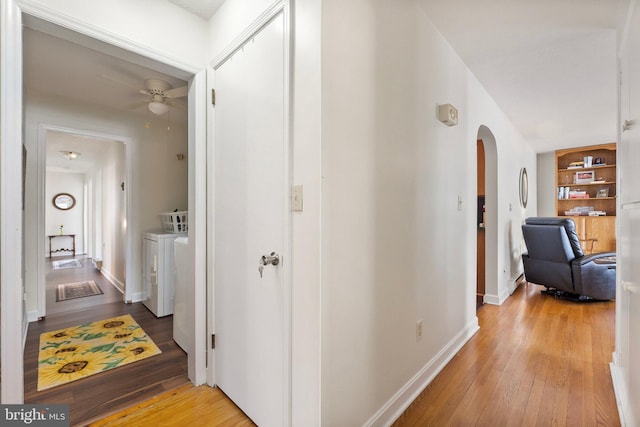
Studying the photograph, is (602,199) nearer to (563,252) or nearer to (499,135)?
(563,252)

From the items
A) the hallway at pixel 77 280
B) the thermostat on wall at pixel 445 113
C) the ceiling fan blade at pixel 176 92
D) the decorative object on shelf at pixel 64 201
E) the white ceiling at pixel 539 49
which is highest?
the white ceiling at pixel 539 49

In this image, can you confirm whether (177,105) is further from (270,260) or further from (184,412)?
(184,412)

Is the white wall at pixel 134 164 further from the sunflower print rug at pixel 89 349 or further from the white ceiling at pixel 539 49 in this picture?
the white ceiling at pixel 539 49

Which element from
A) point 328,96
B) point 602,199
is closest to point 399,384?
point 328,96

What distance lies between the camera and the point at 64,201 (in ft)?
26.0

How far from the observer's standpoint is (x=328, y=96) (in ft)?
3.81

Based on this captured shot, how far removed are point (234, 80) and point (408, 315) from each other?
169cm

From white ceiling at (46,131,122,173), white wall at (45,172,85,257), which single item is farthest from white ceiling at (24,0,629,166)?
white wall at (45,172,85,257)

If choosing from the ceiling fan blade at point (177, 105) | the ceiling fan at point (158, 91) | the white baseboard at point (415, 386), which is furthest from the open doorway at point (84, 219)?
the white baseboard at point (415, 386)

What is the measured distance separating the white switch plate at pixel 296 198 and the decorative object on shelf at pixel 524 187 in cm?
485

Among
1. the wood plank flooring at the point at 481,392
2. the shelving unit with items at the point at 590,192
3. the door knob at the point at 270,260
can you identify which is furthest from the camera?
the shelving unit with items at the point at 590,192

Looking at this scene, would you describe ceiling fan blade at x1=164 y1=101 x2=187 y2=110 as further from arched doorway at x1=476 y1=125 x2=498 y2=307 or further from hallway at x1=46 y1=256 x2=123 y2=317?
arched doorway at x1=476 y1=125 x2=498 y2=307

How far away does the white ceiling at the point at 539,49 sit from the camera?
5.97ft

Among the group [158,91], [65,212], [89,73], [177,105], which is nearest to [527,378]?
[158,91]
